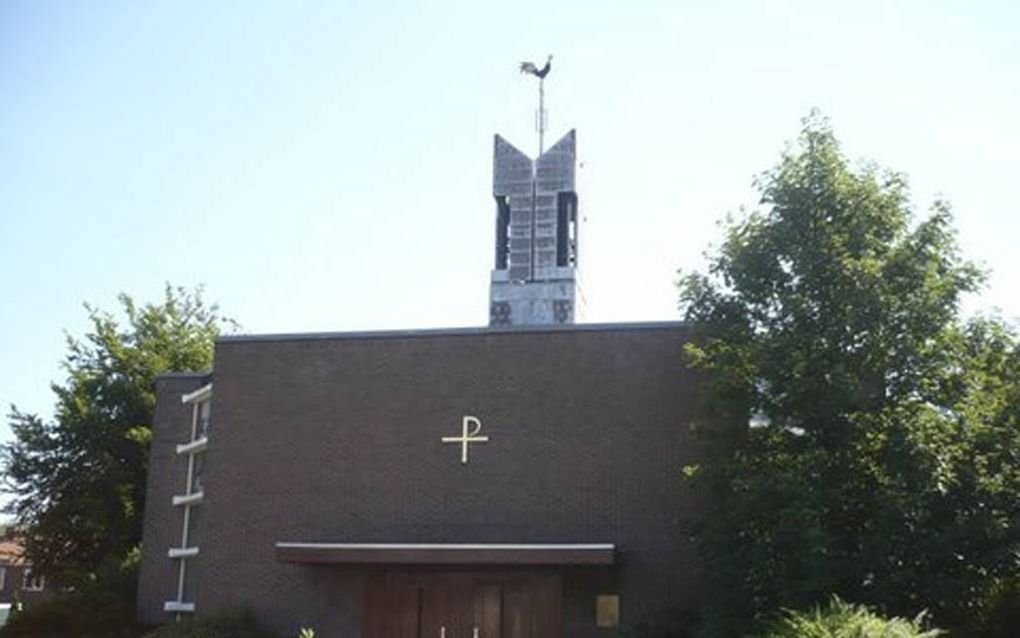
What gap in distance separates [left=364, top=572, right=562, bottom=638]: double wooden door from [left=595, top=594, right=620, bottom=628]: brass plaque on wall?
736mm

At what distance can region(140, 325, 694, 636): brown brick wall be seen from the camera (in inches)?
909

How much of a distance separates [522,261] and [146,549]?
1510 cm

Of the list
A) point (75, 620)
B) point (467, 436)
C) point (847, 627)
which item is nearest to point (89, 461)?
point (75, 620)

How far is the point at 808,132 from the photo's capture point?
21562 mm

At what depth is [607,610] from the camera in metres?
22.6

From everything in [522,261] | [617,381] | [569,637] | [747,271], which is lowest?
[569,637]

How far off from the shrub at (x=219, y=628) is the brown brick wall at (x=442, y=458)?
1.41 feet

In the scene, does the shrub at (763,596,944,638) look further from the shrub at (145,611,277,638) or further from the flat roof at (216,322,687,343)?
the shrub at (145,611,277,638)

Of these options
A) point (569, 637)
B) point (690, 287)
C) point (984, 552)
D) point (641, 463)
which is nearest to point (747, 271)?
point (690, 287)

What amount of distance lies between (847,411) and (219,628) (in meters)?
12.6

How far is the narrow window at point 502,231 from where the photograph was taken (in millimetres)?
39031

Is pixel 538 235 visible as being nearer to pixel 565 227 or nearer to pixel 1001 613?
pixel 565 227

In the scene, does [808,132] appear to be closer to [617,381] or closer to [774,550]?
[617,381]

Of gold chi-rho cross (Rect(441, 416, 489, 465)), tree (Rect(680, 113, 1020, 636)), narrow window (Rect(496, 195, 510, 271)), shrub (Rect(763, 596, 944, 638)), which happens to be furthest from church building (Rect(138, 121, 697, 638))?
narrow window (Rect(496, 195, 510, 271))
